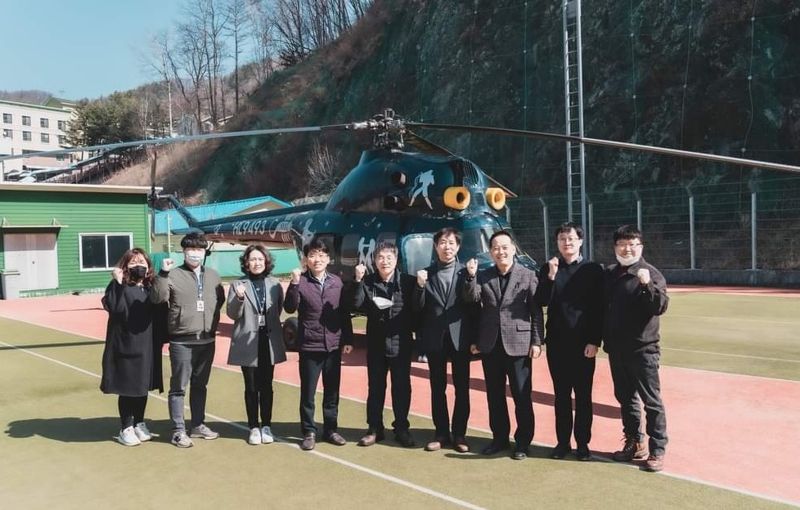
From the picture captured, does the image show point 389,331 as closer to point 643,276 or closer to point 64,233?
point 643,276

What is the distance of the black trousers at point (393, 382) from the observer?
16.8ft

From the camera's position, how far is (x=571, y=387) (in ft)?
15.4

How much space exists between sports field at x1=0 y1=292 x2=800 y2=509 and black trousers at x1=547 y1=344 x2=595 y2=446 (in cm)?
25

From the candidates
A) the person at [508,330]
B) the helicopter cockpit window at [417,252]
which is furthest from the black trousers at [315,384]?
the helicopter cockpit window at [417,252]

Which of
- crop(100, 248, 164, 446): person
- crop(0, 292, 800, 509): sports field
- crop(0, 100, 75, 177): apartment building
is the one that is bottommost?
crop(0, 292, 800, 509): sports field

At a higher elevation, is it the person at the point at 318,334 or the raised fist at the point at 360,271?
the raised fist at the point at 360,271

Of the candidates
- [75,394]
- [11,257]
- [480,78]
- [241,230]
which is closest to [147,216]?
[11,257]

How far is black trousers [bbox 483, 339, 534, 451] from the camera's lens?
4758 millimetres

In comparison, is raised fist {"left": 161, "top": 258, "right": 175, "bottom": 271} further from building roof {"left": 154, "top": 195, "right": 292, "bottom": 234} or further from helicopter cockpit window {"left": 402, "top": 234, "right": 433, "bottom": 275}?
building roof {"left": 154, "top": 195, "right": 292, "bottom": 234}

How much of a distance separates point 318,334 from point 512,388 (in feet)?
5.24

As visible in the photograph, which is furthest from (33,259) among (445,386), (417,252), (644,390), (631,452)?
(644,390)

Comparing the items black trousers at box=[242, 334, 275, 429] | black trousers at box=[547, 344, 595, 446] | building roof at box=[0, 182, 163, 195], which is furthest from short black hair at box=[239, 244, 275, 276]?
building roof at box=[0, 182, 163, 195]

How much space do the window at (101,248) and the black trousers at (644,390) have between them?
20.4 metres

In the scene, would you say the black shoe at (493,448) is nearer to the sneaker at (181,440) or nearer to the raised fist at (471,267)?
the raised fist at (471,267)
